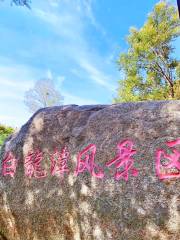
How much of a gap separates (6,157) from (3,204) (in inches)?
23.8

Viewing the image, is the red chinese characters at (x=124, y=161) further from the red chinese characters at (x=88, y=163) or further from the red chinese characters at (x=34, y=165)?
the red chinese characters at (x=34, y=165)

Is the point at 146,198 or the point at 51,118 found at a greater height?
the point at 51,118

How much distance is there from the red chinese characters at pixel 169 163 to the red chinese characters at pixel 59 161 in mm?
1151

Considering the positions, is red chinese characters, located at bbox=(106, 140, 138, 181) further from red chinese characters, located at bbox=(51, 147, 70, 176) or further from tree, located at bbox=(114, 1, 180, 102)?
tree, located at bbox=(114, 1, 180, 102)

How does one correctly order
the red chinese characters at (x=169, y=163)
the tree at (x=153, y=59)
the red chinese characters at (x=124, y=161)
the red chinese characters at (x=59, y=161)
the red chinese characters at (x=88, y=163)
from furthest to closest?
the tree at (x=153, y=59) < the red chinese characters at (x=59, y=161) < the red chinese characters at (x=88, y=163) < the red chinese characters at (x=124, y=161) < the red chinese characters at (x=169, y=163)

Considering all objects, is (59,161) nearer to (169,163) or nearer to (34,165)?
(34,165)

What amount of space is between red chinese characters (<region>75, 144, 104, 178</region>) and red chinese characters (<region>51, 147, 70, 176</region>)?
0.62ft

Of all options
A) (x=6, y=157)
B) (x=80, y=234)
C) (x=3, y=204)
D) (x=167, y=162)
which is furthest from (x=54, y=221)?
(x=167, y=162)

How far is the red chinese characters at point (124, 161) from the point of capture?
11.8ft

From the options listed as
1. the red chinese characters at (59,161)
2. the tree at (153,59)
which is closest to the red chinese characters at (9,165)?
the red chinese characters at (59,161)

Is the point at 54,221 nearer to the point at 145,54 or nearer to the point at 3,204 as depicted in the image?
the point at 3,204

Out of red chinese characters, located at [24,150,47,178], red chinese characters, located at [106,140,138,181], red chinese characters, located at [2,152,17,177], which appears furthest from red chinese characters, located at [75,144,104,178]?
red chinese characters, located at [2,152,17,177]

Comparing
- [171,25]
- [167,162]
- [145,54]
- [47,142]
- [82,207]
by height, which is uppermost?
[171,25]

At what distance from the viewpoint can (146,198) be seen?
3381 mm
